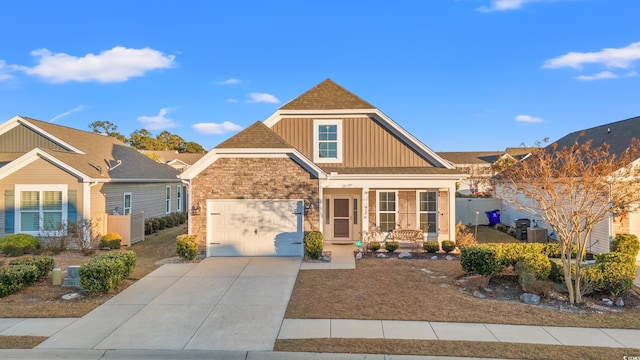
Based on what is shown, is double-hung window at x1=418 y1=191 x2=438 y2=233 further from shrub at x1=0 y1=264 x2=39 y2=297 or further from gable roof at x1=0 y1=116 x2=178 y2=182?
gable roof at x1=0 y1=116 x2=178 y2=182

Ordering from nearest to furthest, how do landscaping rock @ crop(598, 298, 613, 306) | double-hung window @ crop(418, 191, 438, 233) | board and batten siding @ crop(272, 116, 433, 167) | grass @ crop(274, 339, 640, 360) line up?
grass @ crop(274, 339, 640, 360)
landscaping rock @ crop(598, 298, 613, 306)
double-hung window @ crop(418, 191, 438, 233)
board and batten siding @ crop(272, 116, 433, 167)

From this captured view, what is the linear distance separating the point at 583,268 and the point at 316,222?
27.0ft

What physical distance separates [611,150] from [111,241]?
69.5 feet

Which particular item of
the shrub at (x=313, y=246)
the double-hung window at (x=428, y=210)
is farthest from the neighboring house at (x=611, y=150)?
the shrub at (x=313, y=246)

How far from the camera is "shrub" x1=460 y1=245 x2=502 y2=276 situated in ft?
32.0

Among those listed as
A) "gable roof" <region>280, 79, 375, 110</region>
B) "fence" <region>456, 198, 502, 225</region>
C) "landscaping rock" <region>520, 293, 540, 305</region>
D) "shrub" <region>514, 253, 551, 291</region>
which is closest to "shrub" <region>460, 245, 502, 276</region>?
"shrub" <region>514, 253, 551, 291</region>

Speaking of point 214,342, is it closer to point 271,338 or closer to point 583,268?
point 271,338

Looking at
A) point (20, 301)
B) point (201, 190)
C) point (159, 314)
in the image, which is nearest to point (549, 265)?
point (159, 314)

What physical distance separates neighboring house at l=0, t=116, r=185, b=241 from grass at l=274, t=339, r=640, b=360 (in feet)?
43.7

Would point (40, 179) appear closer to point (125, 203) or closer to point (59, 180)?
point (59, 180)

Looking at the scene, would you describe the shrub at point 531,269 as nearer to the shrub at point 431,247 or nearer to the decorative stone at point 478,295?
the decorative stone at point 478,295

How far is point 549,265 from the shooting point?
31.3 feet

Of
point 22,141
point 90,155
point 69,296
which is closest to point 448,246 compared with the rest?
point 69,296

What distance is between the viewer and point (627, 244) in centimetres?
1228
